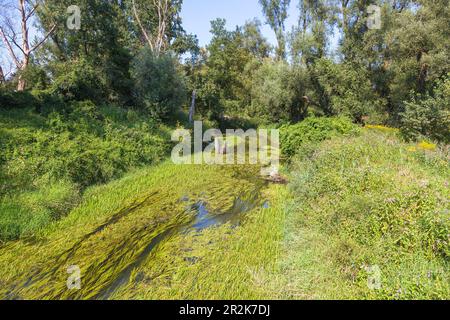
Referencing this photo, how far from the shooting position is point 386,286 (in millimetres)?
3383

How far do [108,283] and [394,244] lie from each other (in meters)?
4.99

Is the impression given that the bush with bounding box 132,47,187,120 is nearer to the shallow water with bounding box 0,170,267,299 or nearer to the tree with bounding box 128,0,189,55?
the tree with bounding box 128,0,189,55

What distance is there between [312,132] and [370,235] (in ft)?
22.6

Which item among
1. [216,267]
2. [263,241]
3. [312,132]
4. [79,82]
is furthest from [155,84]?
[216,267]

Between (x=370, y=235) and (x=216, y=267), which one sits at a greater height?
(x=370, y=235)

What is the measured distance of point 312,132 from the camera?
1062 centimetres

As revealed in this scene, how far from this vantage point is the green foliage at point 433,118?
39.1 feet

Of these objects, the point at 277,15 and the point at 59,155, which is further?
the point at 277,15

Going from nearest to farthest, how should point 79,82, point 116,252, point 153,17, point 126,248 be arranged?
point 116,252 → point 126,248 → point 79,82 → point 153,17

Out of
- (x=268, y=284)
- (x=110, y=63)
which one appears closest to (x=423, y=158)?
(x=268, y=284)

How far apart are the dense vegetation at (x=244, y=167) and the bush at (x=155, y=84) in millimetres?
98

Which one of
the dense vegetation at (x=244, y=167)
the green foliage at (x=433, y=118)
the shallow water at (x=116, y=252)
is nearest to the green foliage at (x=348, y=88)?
the dense vegetation at (x=244, y=167)

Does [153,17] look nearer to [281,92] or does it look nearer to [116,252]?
[281,92]

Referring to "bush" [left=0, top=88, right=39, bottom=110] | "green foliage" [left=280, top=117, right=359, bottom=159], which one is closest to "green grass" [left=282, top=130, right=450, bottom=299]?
"green foliage" [left=280, top=117, right=359, bottom=159]
